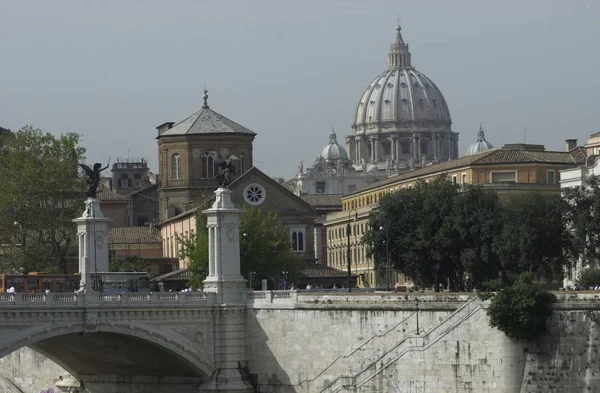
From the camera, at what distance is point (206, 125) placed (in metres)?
152

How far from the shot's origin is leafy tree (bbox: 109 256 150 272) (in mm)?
126525

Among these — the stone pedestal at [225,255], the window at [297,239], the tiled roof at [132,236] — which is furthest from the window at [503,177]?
the stone pedestal at [225,255]

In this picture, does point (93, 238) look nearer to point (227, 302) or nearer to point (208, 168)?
point (227, 302)

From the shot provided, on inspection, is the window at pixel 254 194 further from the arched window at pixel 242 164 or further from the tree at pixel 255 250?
the tree at pixel 255 250

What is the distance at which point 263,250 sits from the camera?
119 meters

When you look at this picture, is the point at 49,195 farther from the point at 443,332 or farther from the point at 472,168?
the point at 443,332

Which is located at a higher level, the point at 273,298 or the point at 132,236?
the point at 132,236

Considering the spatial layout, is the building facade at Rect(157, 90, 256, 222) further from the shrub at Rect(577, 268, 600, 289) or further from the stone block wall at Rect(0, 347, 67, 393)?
the shrub at Rect(577, 268, 600, 289)

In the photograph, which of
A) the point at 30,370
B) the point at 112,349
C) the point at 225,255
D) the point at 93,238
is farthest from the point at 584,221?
the point at 30,370

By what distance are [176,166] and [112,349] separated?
2374 inches

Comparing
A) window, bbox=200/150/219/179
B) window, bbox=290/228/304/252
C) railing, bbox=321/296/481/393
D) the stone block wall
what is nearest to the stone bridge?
railing, bbox=321/296/481/393

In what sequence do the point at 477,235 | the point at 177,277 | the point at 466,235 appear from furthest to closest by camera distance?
the point at 177,277, the point at 466,235, the point at 477,235

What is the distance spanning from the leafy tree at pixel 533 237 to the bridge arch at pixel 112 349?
19836 millimetres

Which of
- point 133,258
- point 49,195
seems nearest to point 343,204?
point 133,258
